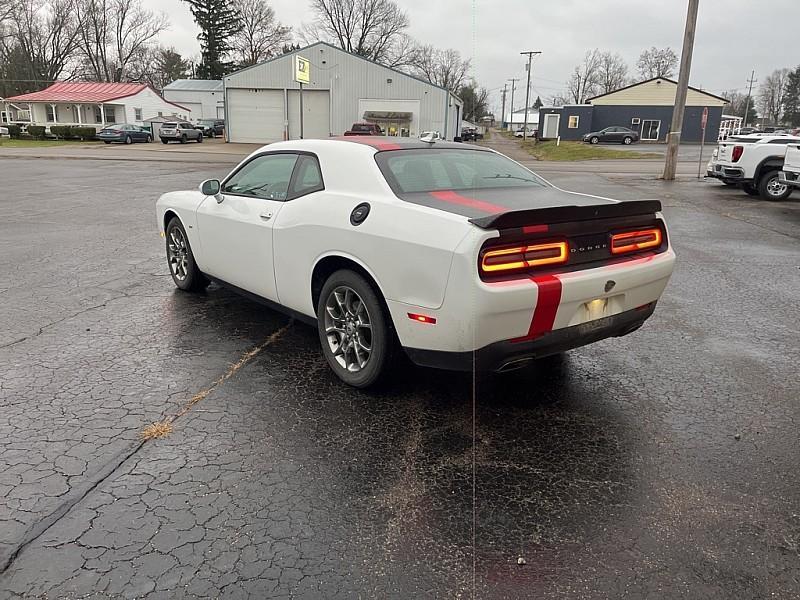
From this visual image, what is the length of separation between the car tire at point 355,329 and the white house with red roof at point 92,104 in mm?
58211

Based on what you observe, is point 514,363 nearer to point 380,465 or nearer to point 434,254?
point 434,254

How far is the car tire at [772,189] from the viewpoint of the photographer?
1557 cm

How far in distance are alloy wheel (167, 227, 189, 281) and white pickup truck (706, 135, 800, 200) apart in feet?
48.5

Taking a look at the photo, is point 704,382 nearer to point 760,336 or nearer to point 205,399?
point 760,336

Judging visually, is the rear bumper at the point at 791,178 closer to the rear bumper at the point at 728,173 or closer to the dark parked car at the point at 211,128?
the rear bumper at the point at 728,173

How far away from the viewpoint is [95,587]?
2318 mm

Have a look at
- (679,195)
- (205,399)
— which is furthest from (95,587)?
(679,195)

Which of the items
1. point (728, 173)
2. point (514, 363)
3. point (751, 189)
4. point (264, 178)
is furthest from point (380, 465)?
point (751, 189)

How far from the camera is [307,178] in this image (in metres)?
4.46

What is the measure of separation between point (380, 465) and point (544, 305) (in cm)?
120

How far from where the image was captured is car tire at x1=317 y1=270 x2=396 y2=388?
375cm

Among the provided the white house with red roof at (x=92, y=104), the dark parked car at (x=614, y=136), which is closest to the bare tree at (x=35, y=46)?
the white house with red roof at (x=92, y=104)

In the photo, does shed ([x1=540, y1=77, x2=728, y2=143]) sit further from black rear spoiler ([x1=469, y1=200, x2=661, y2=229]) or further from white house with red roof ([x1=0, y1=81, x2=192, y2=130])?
black rear spoiler ([x1=469, y1=200, x2=661, y2=229])

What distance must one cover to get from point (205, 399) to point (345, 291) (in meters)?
1.10
